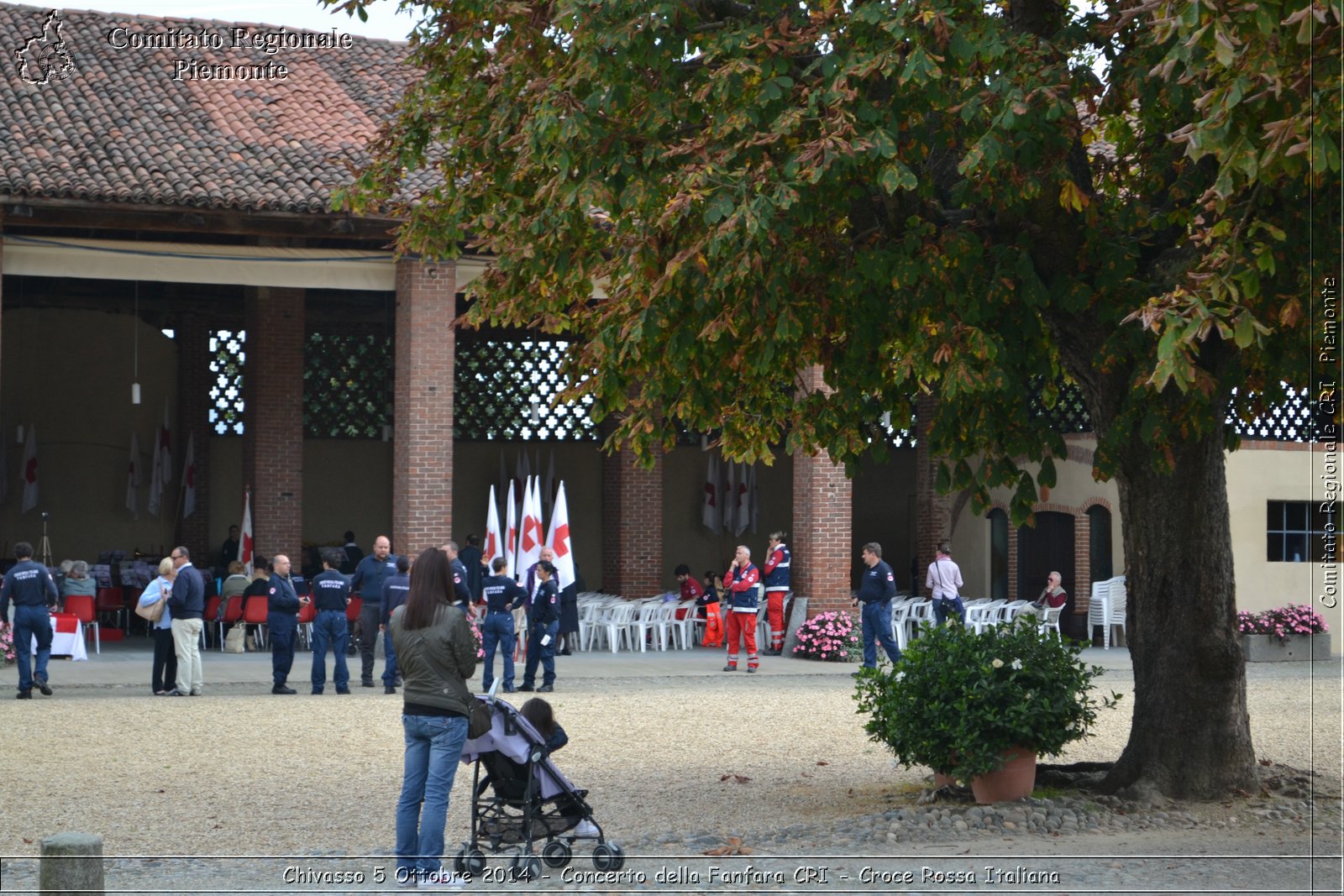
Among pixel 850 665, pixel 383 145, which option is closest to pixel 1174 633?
pixel 383 145

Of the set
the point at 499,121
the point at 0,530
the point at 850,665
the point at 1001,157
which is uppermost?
the point at 499,121

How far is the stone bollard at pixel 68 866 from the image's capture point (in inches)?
217

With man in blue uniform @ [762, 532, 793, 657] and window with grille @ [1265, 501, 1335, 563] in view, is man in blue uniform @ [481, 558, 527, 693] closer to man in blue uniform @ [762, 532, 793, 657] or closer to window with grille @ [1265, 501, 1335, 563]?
man in blue uniform @ [762, 532, 793, 657]

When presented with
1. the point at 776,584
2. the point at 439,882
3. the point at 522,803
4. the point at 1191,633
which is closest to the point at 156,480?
the point at 776,584

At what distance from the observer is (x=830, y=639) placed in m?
20.9

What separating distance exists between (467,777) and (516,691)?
5.67m

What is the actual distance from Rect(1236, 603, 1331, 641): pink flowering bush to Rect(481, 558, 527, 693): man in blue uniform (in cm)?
1141

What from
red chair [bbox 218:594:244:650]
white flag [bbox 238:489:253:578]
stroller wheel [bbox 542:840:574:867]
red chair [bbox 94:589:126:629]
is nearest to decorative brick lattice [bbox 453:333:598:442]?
white flag [bbox 238:489:253:578]

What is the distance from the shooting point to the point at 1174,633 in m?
9.06

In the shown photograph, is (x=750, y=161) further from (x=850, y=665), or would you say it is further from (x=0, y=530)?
(x=0, y=530)

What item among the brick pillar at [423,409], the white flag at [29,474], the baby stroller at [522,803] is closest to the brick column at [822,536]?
the brick pillar at [423,409]

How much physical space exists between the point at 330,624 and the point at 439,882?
9.29 meters

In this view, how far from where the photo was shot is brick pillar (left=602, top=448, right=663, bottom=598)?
26.3 metres

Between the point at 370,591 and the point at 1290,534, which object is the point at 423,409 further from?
the point at 1290,534
